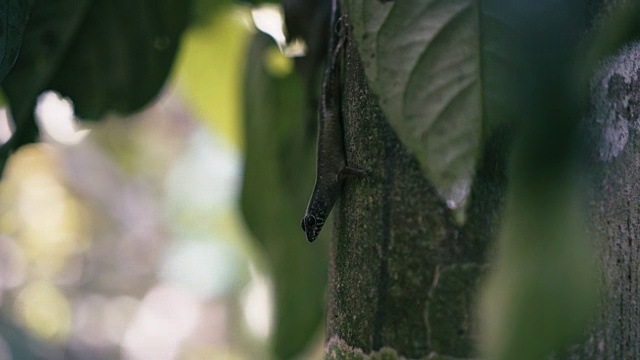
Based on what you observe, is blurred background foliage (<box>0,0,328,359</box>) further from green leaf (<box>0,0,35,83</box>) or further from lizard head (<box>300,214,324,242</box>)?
lizard head (<box>300,214,324,242</box>)

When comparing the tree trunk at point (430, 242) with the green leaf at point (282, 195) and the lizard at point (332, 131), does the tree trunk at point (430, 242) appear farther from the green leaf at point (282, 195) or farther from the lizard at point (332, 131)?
the green leaf at point (282, 195)

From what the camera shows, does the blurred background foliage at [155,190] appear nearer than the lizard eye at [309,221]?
No

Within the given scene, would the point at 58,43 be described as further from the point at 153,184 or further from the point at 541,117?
the point at 153,184

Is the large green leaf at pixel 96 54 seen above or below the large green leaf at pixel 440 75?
below

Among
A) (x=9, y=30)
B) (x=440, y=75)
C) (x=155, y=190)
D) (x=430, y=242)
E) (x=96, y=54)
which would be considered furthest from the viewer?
(x=155, y=190)

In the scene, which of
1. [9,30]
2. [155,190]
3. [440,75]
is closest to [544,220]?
[440,75]

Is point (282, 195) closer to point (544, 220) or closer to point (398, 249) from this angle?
point (398, 249)

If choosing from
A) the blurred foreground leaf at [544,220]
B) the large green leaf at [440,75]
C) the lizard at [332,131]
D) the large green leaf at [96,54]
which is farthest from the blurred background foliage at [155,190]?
the blurred foreground leaf at [544,220]

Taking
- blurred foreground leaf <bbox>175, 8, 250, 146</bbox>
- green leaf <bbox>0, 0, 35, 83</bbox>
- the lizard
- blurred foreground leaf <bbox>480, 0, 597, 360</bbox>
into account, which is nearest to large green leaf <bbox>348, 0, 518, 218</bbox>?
blurred foreground leaf <bbox>480, 0, 597, 360</bbox>
